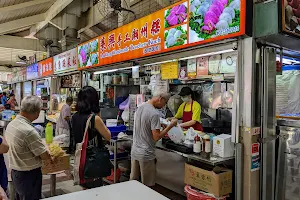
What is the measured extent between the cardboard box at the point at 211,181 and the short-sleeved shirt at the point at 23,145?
6.17 feet

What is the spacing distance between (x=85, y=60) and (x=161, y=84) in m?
3.03

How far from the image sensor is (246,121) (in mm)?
2863

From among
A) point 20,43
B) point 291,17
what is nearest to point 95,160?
point 291,17

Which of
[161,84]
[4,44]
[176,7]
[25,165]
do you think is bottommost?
[25,165]

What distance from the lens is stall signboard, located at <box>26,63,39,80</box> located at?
408 inches

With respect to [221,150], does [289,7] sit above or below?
above

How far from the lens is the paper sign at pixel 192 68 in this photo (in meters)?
3.82

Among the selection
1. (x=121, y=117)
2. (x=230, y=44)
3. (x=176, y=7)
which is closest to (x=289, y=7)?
(x=230, y=44)

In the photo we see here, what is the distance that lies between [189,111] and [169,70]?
1.06 m

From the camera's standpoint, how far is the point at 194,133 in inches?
140

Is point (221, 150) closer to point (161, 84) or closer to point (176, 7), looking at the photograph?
point (161, 84)

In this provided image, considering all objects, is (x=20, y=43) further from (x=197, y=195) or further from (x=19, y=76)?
(x=197, y=195)

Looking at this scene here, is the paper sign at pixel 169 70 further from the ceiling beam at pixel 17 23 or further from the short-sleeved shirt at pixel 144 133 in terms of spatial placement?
the ceiling beam at pixel 17 23

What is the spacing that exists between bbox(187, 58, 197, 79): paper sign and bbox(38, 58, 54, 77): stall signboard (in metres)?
6.16
